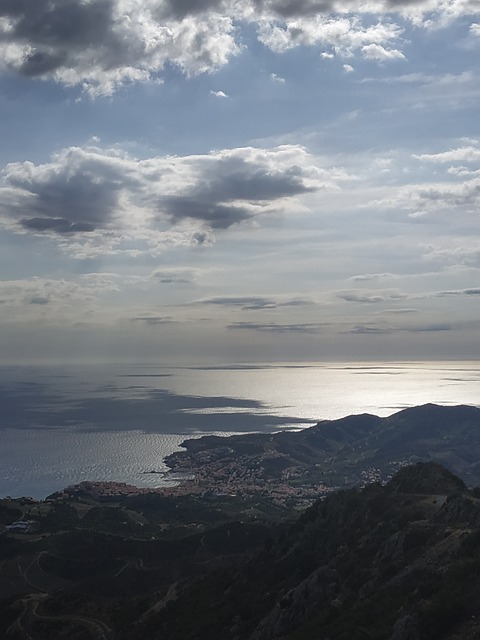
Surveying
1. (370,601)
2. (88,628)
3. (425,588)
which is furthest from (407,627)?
(88,628)

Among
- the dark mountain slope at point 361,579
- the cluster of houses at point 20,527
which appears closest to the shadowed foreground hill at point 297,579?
the dark mountain slope at point 361,579

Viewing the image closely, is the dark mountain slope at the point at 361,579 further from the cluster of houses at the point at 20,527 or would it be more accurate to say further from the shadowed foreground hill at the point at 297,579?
the cluster of houses at the point at 20,527

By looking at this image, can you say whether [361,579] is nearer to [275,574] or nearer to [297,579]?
[297,579]

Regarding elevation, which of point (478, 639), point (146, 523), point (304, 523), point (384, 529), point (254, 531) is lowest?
point (146, 523)

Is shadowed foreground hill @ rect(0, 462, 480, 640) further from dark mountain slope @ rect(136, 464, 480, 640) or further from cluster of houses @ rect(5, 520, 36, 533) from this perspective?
cluster of houses @ rect(5, 520, 36, 533)

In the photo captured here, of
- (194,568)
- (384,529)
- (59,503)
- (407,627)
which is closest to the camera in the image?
(407,627)

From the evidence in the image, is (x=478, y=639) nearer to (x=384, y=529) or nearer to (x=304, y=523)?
(x=384, y=529)

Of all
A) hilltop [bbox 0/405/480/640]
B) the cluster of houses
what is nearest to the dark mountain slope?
hilltop [bbox 0/405/480/640]

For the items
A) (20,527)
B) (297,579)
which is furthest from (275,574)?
(20,527)
